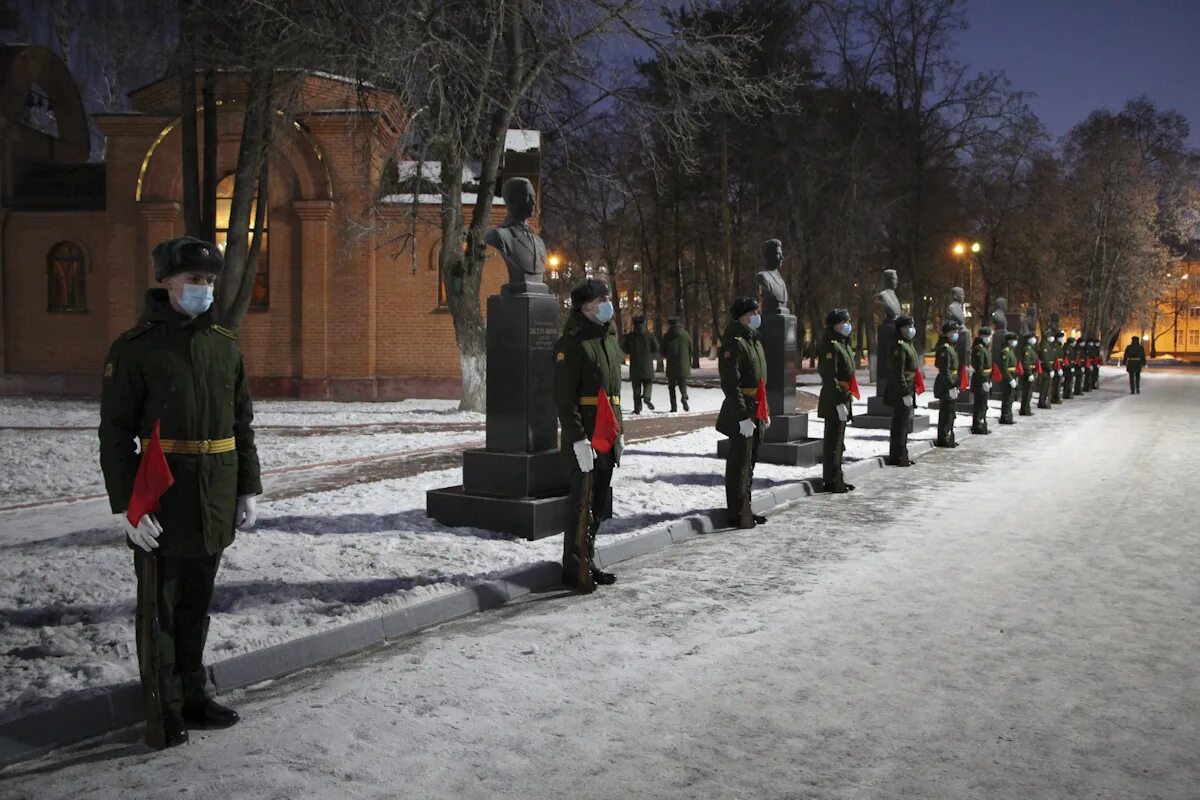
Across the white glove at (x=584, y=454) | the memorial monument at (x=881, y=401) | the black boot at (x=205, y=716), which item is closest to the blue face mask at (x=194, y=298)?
the black boot at (x=205, y=716)

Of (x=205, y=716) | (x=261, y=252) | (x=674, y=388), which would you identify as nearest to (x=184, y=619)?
(x=205, y=716)

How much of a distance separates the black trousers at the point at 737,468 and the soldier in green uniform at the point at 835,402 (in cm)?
229

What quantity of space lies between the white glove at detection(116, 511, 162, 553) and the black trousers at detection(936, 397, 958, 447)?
1443 centimetres

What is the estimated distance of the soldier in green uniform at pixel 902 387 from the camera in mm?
13750

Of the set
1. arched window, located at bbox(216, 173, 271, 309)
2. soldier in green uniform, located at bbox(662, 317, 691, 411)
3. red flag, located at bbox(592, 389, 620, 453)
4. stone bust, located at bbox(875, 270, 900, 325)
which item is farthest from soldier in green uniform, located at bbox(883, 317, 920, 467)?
arched window, located at bbox(216, 173, 271, 309)

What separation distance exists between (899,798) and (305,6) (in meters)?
16.1

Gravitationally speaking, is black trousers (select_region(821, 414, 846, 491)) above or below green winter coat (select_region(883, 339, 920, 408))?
below

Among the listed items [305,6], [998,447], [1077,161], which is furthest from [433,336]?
[1077,161]

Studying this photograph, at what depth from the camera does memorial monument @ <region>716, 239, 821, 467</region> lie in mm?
13359

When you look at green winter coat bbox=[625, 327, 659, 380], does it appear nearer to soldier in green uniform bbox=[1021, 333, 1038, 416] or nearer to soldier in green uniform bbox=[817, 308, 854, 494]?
soldier in green uniform bbox=[1021, 333, 1038, 416]

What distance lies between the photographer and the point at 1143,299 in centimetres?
5569

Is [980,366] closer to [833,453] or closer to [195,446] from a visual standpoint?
[833,453]

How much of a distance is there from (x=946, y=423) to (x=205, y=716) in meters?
14.5

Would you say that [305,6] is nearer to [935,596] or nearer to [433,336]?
[433,336]
